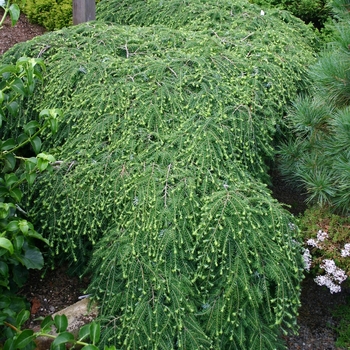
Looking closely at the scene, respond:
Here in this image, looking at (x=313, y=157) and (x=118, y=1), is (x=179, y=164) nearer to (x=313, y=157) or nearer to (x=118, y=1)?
(x=313, y=157)

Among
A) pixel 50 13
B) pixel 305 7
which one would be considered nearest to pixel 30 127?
pixel 50 13

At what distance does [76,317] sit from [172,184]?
84 centimetres

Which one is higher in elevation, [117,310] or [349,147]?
[349,147]

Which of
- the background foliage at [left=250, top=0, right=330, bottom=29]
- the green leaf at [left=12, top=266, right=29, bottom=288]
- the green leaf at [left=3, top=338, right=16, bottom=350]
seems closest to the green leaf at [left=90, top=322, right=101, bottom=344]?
the green leaf at [left=3, top=338, right=16, bottom=350]

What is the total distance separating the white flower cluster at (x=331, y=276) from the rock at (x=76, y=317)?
4.10ft

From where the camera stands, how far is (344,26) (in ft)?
8.79

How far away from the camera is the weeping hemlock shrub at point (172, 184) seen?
223 centimetres

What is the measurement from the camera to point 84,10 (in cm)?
400

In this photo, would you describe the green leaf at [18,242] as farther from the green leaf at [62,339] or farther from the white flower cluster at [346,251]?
the white flower cluster at [346,251]

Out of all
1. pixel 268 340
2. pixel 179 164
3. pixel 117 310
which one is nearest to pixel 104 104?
pixel 179 164

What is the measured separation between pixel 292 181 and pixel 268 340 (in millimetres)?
1122

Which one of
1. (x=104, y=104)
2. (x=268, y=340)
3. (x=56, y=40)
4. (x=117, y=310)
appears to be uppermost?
(x=56, y=40)

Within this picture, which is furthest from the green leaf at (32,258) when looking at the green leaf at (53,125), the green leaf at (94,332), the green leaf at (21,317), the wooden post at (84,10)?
the wooden post at (84,10)

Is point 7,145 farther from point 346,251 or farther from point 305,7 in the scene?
point 305,7
